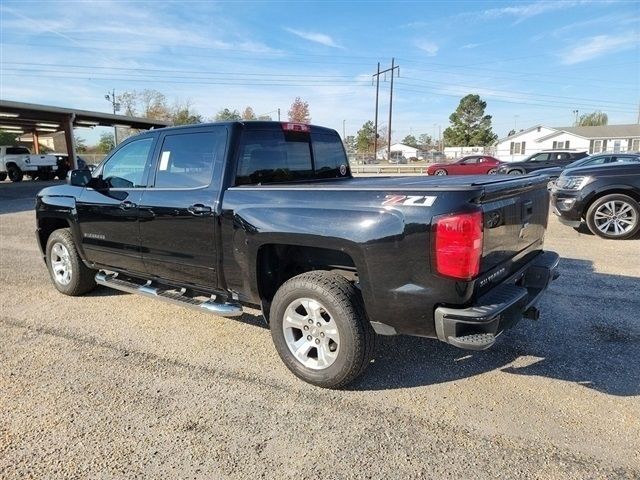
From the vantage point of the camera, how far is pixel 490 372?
3.47 metres

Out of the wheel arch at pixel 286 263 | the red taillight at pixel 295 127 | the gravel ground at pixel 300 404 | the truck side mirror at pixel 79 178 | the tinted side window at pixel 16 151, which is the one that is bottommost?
the gravel ground at pixel 300 404

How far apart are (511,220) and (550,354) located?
131 centimetres

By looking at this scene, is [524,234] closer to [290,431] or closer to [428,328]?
[428,328]

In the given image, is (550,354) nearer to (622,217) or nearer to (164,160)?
(164,160)

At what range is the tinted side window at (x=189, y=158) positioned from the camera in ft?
12.4

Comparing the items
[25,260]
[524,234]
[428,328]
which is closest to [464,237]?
[428,328]

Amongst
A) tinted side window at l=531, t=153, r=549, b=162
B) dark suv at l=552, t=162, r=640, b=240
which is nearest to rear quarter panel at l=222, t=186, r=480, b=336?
dark suv at l=552, t=162, r=640, b=240

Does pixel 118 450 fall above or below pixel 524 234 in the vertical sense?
below

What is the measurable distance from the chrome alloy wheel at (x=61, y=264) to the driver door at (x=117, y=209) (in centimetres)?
53

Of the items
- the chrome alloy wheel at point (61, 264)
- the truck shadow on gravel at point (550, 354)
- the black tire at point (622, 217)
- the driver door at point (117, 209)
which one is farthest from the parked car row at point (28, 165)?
the truck shadow on gravel at point (550, 354)

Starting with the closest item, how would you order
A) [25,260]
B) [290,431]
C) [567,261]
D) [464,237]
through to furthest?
[464,237]
[290,431]
[567,261]
[25,260]

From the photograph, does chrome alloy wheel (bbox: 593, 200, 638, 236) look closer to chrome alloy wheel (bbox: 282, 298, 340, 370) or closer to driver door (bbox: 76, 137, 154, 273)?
chrome alloy wheel (bbox: 282, 298, 340, 370)

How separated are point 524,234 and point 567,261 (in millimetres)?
3806

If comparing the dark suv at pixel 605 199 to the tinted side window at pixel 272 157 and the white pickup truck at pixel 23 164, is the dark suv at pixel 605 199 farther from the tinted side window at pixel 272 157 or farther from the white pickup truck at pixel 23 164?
the white pickup truck at pixel 23 164
